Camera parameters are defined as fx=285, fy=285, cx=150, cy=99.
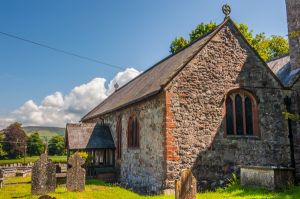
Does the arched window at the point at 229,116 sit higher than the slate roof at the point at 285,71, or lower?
lower

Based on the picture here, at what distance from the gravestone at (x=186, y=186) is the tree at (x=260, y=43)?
28036 mm

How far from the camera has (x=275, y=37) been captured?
36219 mm

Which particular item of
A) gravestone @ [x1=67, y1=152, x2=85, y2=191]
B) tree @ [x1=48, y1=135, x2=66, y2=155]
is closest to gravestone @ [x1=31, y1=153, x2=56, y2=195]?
gravestone @ [x1=67, y1=152, x2=85, y2=191]

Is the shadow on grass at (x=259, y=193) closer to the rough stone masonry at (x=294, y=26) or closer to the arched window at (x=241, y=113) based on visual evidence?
the arched window at (x=241, y=113)

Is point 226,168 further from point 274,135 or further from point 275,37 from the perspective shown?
point 275,37

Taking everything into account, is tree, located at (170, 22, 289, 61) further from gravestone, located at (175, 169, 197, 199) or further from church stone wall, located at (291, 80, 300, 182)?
gravestone, located at (175, 169, 197, 199)

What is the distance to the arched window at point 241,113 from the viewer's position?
14109 millimetres

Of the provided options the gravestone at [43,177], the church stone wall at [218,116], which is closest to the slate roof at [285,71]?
the church stone wall at [218,116]

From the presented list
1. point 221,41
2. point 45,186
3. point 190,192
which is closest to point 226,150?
point 221,41

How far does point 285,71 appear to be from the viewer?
18.5 metres

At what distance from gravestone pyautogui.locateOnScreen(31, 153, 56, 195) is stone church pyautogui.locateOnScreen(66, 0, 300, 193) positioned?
4.48m

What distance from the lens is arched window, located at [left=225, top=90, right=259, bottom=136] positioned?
14.1m

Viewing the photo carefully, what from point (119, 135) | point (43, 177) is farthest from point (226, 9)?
point (43, 177)

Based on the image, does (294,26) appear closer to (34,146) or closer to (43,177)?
(43,177)
